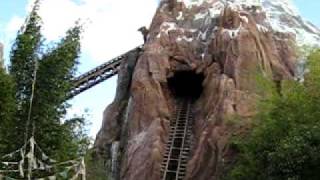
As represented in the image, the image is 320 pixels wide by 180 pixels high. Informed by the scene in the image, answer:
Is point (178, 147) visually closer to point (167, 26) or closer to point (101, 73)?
Result: point (167, 26)

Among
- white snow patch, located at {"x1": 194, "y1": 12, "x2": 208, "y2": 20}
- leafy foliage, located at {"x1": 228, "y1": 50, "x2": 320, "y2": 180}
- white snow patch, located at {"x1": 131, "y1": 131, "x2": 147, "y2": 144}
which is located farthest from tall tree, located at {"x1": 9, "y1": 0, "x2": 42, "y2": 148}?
white snow patch, located at {"x1": 194, "y1": 12, "x2": 208, "y2": 20}

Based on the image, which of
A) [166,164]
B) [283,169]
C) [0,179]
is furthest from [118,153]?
[0,179]

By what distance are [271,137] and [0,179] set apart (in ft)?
25.6

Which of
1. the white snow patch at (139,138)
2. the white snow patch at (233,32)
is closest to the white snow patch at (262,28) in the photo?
the white snow patch at (233,32)

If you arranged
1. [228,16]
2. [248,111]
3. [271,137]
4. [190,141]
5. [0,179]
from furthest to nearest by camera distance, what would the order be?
[228,16], [190,141], [248,111], [271,137], [0,179]

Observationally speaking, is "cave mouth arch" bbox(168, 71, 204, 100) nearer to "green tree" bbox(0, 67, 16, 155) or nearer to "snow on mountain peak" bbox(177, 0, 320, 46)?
"snow on mountain peak" bbox(177, 0, 320, 46)

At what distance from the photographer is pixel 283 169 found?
15625 millimetres

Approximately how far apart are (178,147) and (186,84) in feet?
12.6

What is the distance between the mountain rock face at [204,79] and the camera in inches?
835

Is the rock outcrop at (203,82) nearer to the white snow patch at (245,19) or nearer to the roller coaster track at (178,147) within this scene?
the white snow patch at (245,19)

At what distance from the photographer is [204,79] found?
24.1m

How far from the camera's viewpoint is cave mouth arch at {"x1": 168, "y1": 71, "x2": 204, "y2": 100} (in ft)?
82.5

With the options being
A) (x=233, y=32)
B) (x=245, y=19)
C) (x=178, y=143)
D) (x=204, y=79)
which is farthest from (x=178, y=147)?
(x=245, y=19)

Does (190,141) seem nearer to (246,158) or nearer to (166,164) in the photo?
(166,164)
